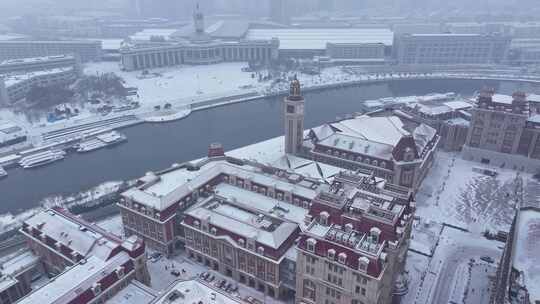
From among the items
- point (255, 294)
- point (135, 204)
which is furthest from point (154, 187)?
point (255, 294)

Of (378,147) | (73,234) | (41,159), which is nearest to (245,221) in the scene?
(73,234)

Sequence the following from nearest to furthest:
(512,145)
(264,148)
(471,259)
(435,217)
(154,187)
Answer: (471,259)
(154,187)
(435,217)
(512,145)
(264,148)

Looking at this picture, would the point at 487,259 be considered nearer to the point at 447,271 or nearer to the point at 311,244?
the point at 447,271

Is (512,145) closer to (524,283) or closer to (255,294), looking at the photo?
(524,283)

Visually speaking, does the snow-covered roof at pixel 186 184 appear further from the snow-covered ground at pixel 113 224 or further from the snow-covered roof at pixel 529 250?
the snow-covered roof at pixel 529 250

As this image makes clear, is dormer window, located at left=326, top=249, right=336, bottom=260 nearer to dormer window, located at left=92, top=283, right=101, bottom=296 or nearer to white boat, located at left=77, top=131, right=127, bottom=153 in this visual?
dormer window, located at left=92, top=283, right=101, bottom=296

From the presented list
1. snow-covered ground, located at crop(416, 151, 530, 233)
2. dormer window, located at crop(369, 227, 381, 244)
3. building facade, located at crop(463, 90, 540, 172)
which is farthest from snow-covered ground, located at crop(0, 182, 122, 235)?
building facade, located at crop(463, 90, 540, 172)

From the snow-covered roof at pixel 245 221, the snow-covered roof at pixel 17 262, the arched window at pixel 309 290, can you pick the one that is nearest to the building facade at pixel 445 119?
the snow-covered roof at pixel 245 221
